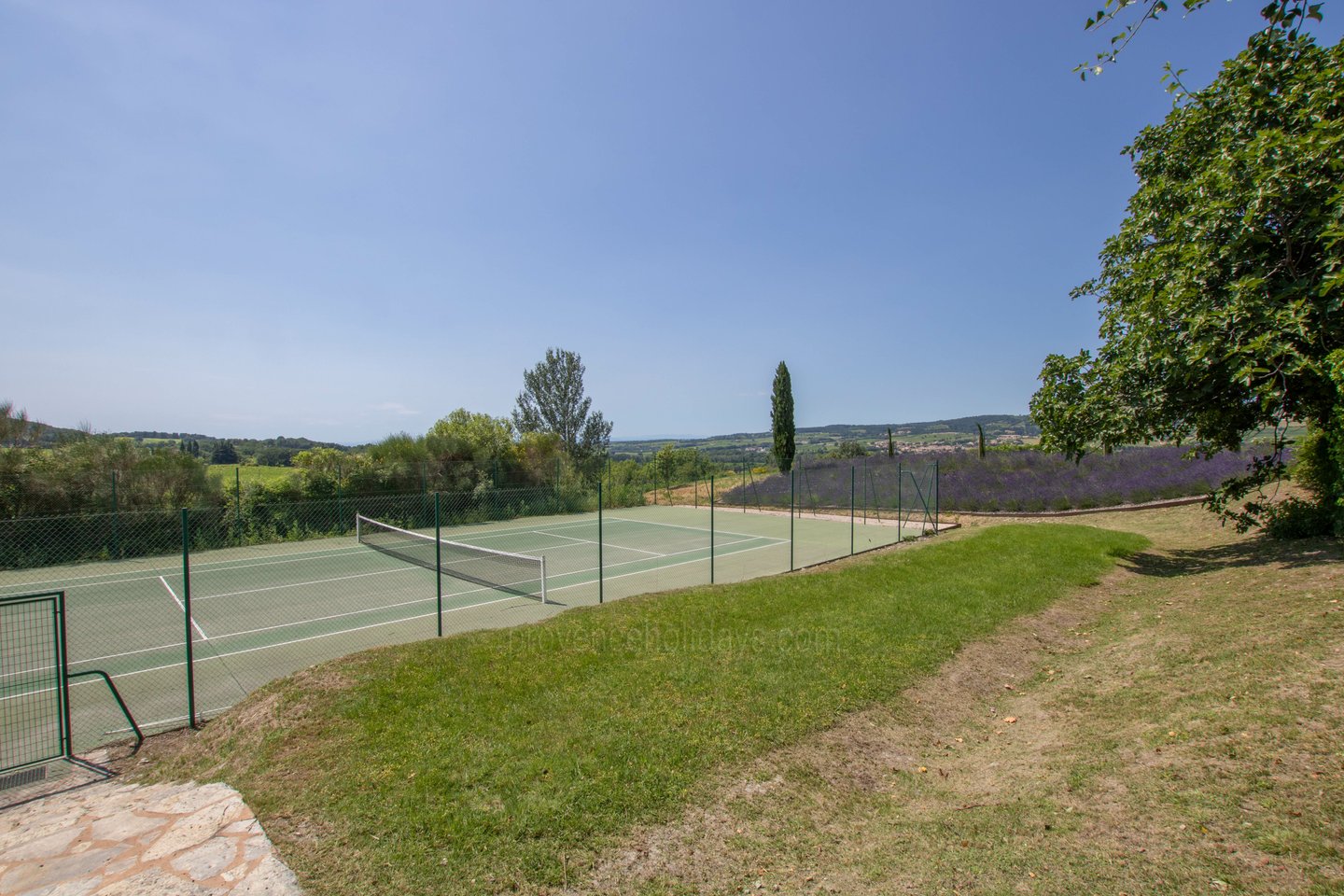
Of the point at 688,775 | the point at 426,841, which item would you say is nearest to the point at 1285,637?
the point at 688,775

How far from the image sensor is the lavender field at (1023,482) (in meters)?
21.6

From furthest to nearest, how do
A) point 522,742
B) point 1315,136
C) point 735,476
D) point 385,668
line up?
point 735,476 → point 1315,136 → point 385,668 → point 522,742

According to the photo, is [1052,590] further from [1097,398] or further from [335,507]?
[335,507]

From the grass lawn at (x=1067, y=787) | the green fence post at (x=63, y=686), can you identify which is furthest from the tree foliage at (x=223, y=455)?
the grass lawn at (x=1067, y=787)

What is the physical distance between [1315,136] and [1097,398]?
5016 mm

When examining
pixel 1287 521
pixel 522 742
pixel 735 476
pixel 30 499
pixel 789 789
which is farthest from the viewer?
pixel 735 476

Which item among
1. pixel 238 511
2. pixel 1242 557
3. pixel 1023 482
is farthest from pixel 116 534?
pixel 1023 482

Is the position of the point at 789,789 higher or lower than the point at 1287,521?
lower

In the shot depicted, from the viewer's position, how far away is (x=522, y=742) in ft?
15.6

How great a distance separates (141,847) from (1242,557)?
605 inches

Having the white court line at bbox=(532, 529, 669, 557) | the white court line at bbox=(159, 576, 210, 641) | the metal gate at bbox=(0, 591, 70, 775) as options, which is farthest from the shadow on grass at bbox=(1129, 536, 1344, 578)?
the white court line at bbox=(159, 576, 210, 641)

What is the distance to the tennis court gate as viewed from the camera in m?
4.94

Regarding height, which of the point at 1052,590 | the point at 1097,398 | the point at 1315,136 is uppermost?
the point at 1315,136

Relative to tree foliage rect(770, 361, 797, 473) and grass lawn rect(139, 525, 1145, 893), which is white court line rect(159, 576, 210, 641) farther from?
tree foliage rect(770, 361, 797, 473)
